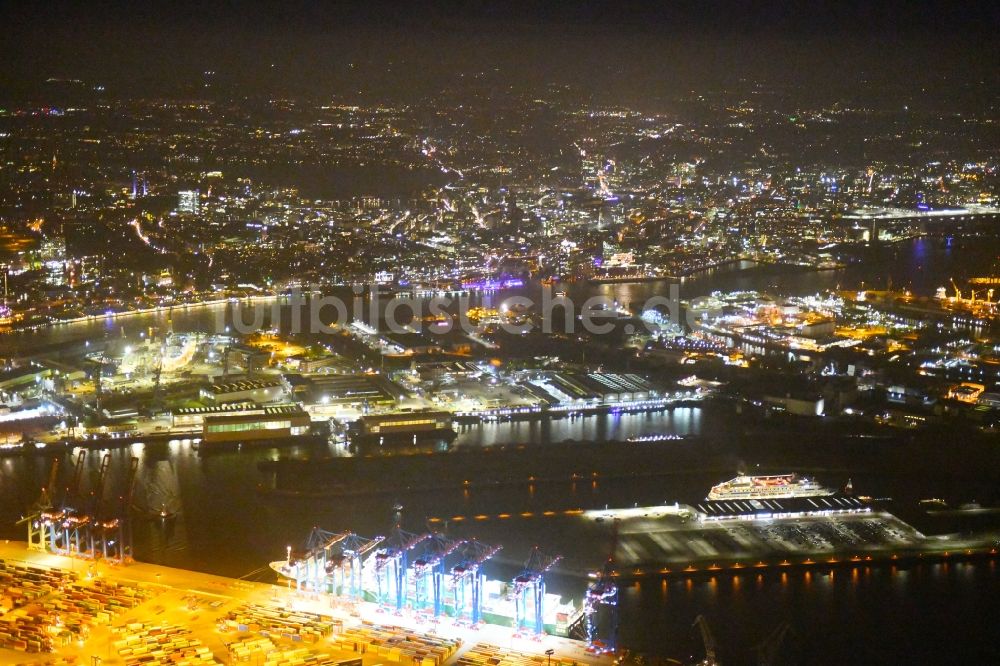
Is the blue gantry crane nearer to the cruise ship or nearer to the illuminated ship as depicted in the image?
the illuminated ship

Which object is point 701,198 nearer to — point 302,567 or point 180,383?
point 180,383

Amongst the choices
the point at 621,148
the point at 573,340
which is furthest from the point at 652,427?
the point at 621,148

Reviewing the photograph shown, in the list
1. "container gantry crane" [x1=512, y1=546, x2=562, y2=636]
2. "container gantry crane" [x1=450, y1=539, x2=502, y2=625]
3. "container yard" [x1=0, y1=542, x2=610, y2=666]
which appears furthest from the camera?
"container gantry crane" [x1=450, y1=539, x2=502, y2=625]

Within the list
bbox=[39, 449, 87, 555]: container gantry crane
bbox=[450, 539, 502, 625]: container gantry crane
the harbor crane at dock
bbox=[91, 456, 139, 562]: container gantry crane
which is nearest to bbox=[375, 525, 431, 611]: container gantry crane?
the harbor crane at dock

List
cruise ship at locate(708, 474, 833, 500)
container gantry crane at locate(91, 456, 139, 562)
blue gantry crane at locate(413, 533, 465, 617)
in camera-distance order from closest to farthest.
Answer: blue gantry crane at locate(413, 533, 465, 617)
container gantry crane at locate(91, 456, 139, 562)
cruise ship at locate(708, 474, 833, 500)

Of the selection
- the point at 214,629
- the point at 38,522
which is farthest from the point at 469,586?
the point at 38,522

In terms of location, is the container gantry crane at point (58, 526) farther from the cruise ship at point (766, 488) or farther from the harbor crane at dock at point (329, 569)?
the cruise ship at point (766, 488)
